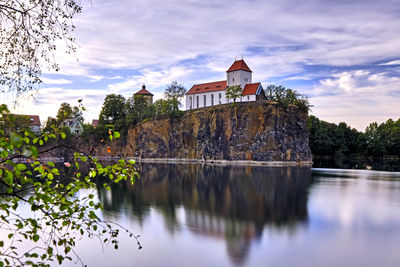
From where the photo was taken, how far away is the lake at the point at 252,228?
10.8 m

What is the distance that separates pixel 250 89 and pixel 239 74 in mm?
3897

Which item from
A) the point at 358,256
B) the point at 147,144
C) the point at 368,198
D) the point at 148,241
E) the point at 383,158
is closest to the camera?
the point at 358,256

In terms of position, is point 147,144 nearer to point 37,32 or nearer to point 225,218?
point 225,218

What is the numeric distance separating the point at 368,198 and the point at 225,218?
12.6 metres

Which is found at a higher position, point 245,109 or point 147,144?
point 245,109

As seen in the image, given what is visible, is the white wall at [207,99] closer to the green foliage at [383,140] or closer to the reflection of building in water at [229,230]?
the green foliage at [383,140]

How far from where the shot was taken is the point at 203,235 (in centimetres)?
1344

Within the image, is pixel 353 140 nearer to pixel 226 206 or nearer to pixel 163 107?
pixel 163 107

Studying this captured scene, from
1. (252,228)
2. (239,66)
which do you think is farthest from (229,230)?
(239,66)

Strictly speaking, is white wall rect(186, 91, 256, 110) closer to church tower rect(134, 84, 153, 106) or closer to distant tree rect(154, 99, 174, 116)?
distant tree rect(154, 99, 174, 116)

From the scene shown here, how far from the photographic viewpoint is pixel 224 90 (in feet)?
228

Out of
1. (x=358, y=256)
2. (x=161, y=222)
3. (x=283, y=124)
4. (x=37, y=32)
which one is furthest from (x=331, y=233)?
(x=283, y=124)

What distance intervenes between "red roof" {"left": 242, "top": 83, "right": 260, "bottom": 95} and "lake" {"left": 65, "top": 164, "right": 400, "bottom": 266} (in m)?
39.0

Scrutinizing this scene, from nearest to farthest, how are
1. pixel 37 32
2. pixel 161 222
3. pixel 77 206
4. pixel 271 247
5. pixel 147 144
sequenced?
pixel 77 206 < pixel 37 32 < pixel 271 247 < pixel 161 222 < pixel 147 144
